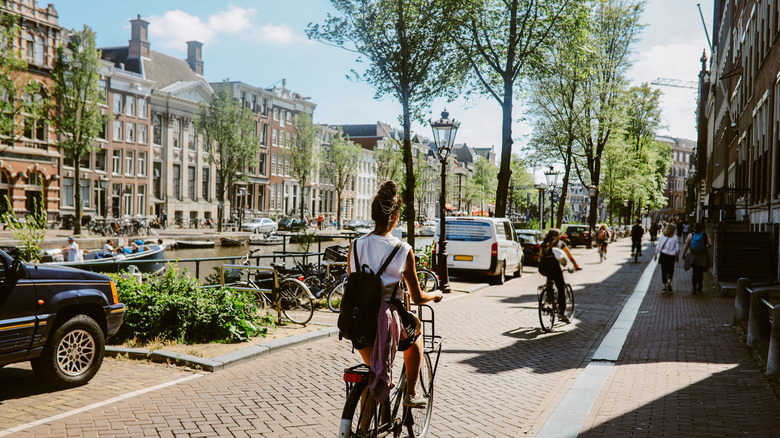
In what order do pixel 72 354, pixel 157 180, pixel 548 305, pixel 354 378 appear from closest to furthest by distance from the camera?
1. pixel 354 378
2. pixel 72 354
3. pixel 548 305
4. pixel 157 180

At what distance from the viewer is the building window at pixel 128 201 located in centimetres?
5212

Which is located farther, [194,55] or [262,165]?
[262,165]

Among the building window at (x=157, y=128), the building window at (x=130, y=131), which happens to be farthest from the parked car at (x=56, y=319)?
the building window at (x=157, y=128)

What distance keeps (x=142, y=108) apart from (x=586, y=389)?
52825 millimetres

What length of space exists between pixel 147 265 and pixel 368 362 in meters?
19.4

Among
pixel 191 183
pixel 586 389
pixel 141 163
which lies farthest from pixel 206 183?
pixel 586 389

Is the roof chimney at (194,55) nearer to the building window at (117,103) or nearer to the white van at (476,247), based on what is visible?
the building window at (117,103)

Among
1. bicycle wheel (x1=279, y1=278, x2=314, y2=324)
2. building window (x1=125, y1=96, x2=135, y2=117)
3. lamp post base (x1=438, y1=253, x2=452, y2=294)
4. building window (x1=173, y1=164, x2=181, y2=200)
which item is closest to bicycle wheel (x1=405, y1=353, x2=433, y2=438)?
bicycle wheel (x1=279, y1=278, x2=314, y2=324)

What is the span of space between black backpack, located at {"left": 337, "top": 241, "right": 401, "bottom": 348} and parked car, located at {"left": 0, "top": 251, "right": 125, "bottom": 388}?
346cm

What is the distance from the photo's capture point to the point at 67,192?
1844 inches

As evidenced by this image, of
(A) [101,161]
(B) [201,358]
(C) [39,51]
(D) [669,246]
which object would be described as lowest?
(B) [201,358]

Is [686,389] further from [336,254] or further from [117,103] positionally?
[117,103]

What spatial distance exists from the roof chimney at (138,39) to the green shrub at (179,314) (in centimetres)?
5282

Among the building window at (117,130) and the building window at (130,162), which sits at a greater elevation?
the building window at (117,130)
